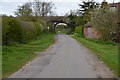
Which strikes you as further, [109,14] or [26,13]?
[26,13]

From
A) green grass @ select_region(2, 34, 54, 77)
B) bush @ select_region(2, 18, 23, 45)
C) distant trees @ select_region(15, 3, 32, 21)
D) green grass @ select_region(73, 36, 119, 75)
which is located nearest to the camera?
green grass @ select_region(2, 34, 54, 77)

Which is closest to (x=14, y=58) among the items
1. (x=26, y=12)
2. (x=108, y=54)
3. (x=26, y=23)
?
(x=108, y=54)

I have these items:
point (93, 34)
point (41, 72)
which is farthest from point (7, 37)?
point (93, 34)

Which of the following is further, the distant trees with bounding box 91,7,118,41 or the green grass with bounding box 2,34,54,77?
the distant trees with bounding box 91,7,118,41

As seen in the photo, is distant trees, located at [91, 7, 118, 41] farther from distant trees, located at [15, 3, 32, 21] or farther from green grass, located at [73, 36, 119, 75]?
distant trees, located at [15, 3, 32, 21]

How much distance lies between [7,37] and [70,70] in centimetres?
1134

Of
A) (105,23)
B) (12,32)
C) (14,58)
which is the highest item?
(105,23)

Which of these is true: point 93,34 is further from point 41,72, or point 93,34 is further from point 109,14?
point 41,72

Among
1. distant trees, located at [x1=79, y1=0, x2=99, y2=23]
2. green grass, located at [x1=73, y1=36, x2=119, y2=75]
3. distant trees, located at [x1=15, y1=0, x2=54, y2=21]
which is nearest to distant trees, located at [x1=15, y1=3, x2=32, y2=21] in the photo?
distant trees, located at [x1=15, y1=0, x2=54, y2=21]

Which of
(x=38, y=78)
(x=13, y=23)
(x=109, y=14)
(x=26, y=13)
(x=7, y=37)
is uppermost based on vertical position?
(x=26, y=13)

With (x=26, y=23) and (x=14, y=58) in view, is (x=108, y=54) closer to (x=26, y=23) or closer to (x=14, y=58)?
(x=14, y=58)

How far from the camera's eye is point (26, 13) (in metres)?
43.9

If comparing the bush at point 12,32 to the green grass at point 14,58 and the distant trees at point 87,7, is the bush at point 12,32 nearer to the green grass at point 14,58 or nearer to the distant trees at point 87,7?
the green grass at point 14,58

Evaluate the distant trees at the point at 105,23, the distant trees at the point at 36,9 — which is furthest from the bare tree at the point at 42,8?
the distant trees at the point at 105,23
